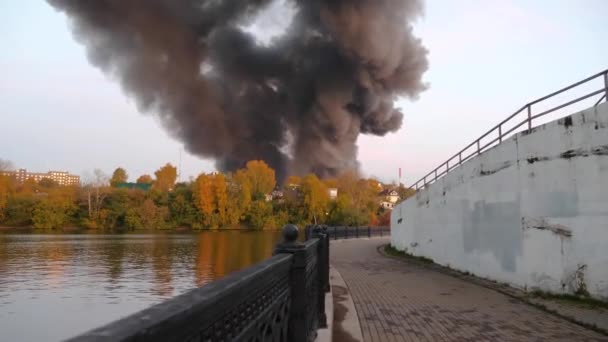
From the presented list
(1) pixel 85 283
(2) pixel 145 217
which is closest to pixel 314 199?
(2) pixel 145 217

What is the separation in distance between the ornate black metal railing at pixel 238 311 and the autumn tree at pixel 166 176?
337 ft

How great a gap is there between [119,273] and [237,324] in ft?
77.0

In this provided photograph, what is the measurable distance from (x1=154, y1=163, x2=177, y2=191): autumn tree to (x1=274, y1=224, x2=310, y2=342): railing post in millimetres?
102661

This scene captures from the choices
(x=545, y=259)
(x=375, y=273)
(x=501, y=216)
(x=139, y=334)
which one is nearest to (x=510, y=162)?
(x=501, y=216)

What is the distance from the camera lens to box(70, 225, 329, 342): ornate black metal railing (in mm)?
1238

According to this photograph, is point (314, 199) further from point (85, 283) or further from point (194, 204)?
point (85, 283)

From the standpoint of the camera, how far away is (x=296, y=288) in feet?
12.9

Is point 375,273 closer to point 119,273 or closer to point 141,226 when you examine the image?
point 119,273

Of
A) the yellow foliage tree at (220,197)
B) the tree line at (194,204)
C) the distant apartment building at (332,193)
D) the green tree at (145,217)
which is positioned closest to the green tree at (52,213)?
the tree line at (194,204)

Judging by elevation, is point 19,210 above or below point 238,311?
above

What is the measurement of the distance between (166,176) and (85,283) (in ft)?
286

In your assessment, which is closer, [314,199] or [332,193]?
[314,199]

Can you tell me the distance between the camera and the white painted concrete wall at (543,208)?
350 inches

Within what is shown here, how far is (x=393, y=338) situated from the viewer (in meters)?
6.57
